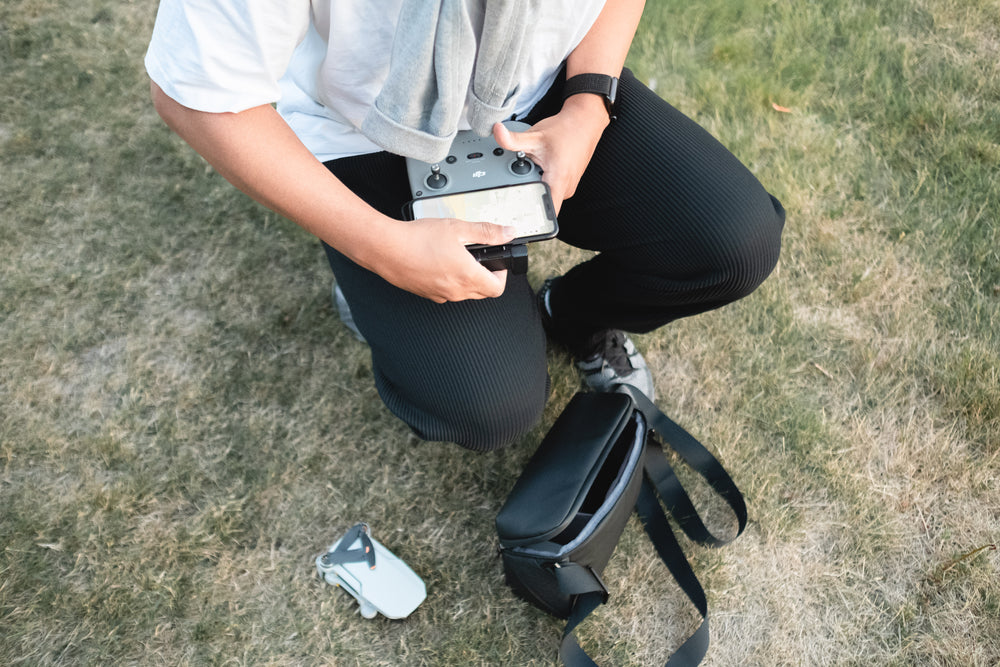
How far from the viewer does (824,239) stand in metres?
1.89

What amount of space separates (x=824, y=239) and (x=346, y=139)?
1.38 metres

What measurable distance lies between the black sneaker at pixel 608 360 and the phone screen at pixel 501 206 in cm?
54

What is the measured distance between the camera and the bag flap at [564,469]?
1278 mm

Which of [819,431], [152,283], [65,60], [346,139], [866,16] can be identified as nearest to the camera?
[346,139]

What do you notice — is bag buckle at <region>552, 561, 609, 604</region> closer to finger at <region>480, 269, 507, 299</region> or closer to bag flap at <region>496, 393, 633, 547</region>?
bag flap at <region>496, 393, 633, 547</region>

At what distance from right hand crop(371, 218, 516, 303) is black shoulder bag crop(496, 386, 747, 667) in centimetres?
46

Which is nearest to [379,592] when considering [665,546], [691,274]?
[665,546]

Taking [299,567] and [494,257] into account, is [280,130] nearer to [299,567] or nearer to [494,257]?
[494,257]

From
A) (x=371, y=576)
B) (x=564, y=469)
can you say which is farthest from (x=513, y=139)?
(x=371, y=576)

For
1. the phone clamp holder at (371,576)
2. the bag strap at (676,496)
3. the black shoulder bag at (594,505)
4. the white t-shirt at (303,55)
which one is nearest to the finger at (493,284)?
the white t-shirt at (303,55)

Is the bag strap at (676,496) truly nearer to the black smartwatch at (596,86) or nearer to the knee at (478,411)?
the knee at (478,411)

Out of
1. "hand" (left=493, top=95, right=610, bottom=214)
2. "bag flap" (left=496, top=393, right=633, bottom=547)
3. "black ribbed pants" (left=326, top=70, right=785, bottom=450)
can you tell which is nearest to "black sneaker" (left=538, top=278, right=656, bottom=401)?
"bag flap" (left=496, top=393, right=633, bottom=547)

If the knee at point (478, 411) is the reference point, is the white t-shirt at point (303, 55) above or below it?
above

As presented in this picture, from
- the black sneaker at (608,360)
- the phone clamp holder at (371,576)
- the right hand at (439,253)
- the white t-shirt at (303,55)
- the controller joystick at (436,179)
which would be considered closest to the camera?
the white t-shirt at (303,55)
